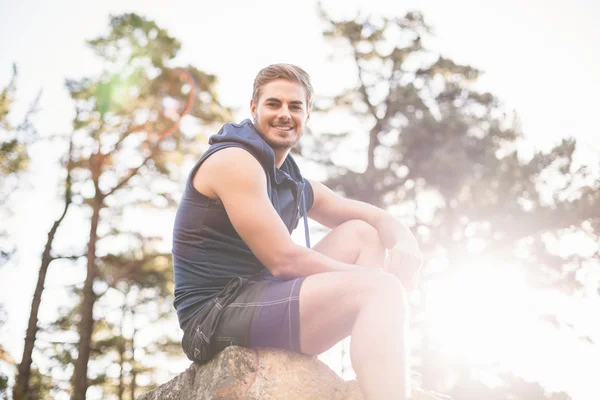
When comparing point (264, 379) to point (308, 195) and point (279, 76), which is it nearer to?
point (308, 195)

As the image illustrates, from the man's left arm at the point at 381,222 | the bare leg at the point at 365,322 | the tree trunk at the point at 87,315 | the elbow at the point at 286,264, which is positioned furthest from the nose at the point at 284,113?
the tree trunk at the point at 87,315

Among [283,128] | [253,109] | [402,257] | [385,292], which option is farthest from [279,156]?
[385,292]

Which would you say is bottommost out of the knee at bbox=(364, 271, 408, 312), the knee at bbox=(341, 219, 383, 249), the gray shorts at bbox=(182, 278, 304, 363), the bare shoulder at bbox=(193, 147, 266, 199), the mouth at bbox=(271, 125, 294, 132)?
the gray shorts at bbox=(182, 278, 304, 363)

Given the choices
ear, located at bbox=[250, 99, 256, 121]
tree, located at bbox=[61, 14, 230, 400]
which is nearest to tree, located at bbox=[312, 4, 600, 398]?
tree, located at bbox=[61, 14, 230, 400]

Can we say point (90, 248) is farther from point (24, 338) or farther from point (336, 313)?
point (336, 313)

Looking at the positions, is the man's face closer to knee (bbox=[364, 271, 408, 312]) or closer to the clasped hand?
the clasped hand

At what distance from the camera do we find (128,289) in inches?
497

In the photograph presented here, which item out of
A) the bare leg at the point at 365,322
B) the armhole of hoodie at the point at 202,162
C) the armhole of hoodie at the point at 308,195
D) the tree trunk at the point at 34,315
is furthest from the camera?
the tree trunk at the point at 34,315

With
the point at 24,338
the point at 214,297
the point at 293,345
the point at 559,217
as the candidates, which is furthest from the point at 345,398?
the point at 559,217

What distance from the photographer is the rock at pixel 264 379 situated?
1990mm

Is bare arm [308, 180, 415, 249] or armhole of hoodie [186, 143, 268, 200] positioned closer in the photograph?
armhole of hoodie [186, 143, 268, 200]

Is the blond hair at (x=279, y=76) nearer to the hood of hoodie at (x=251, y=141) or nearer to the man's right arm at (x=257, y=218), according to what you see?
the hood of hoodie at (x=251, y=141)

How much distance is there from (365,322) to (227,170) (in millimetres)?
724

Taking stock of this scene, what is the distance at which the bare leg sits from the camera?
1714mm
